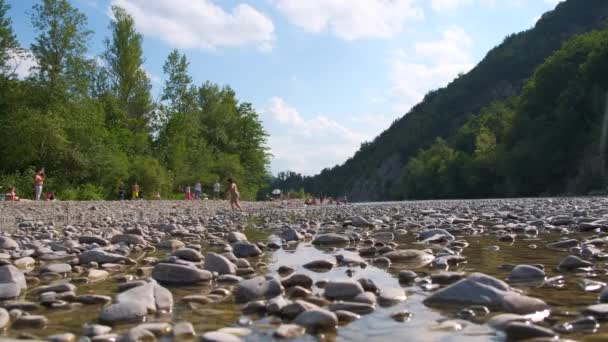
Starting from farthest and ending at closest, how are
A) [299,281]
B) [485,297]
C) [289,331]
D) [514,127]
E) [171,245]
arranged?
[514,127] < [171,245] < [299,281] < [485,297] < [289,331]

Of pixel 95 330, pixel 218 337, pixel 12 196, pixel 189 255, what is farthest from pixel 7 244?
pixel 12 196

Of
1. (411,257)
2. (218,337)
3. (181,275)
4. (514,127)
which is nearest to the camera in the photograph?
(218,337)

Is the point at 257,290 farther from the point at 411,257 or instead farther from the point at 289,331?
the point at 411,257

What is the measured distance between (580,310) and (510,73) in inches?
4755

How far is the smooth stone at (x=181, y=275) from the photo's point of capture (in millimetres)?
3535

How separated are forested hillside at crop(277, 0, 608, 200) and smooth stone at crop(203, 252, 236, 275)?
50167 millimetres

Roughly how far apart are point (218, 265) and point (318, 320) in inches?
66.1

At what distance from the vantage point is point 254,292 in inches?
116

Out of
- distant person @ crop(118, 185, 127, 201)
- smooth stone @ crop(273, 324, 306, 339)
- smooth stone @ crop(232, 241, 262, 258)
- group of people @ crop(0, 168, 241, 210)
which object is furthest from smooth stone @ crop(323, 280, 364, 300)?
distant person @ crop(118, 185, 127, 201)

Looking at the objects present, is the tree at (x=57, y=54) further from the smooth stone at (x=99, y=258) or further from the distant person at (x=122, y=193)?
the smooth stone at (x=99, y=258)

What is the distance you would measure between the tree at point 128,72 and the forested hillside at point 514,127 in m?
38.4

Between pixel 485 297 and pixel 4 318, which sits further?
pixel 485 297

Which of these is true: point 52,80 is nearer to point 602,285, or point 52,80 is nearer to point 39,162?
point 39,162

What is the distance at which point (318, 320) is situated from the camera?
90.0 inches
